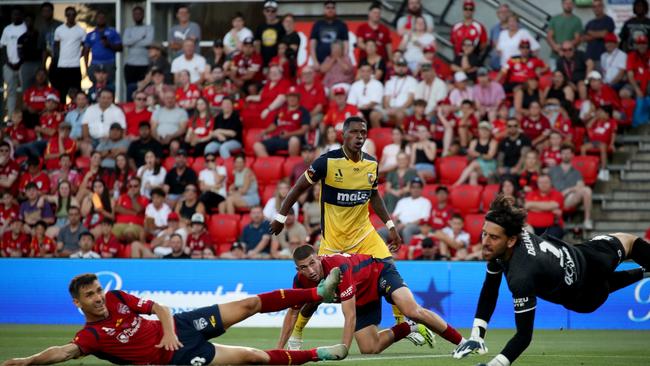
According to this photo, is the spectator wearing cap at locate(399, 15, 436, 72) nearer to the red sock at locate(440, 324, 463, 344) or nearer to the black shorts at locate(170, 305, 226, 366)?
the red sock at locate(440, 324, 463, 344)

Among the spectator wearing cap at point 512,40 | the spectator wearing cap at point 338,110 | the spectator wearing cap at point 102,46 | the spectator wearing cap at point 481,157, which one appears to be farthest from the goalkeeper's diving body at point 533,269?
the spectator wearing cap at point 102,46

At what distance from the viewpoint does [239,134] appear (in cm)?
2344

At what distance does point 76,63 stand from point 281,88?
17.7 feet

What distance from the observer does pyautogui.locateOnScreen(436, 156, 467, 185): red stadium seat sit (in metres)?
21.7

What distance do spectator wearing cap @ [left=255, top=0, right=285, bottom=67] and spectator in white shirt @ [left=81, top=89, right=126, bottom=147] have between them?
138 inches

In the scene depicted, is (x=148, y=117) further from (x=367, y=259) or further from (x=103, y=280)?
(x=367, y=259)

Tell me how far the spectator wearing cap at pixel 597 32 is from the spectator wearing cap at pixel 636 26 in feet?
1.13

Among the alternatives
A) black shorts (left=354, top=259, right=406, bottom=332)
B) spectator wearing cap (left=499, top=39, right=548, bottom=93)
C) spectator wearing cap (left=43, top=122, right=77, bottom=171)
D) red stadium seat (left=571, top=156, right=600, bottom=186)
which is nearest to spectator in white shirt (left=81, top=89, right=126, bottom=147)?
spectator wearing cap (left=43, top=122, right=77, bottom=171)

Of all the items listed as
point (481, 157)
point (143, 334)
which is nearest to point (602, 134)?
point (481, 157)

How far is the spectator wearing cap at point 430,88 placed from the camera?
897 inches

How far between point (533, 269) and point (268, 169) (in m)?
14.1

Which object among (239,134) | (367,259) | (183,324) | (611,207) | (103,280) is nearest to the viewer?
(183,324)

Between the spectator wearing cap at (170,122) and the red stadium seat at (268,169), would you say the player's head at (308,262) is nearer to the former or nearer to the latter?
the red stadium seat at (268,169)

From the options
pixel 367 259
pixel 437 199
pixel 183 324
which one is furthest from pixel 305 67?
pixel 183 324
